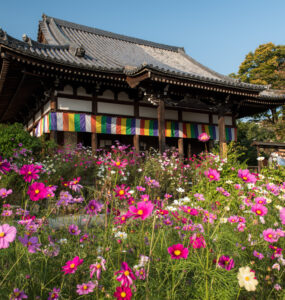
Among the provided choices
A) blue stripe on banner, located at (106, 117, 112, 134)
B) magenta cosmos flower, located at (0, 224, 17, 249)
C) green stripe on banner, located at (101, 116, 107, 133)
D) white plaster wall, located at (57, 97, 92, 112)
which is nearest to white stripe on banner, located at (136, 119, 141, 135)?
blue stripe on banner, located at (106, 117, 112, 134)

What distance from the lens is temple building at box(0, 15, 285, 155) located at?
7523 millimetres

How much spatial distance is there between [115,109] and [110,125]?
2.37 feet

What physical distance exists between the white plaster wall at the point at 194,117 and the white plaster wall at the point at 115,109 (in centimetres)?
261

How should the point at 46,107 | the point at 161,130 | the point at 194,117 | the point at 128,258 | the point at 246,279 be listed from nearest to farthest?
1. the point at 246,279
2. the point at 128,258
3. the point at 161,130
4. the point at 46,107
5. the point at 194,117

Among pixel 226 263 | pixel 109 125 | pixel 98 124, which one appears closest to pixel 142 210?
pixel 226 263

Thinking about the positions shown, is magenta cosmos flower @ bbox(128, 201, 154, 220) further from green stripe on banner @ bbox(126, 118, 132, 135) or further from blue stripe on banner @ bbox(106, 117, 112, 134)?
green stripe on banner @ bbox(126, 118, 132, 135)

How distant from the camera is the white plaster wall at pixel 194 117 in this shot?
11.2 meters

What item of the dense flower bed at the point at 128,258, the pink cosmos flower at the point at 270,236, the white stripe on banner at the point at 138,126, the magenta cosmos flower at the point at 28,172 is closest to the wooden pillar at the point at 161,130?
the white stripe on banner at the point at 138,126

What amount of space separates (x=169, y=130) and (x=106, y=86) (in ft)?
10.3

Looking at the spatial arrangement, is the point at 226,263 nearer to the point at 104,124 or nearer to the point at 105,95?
the point at 104,124

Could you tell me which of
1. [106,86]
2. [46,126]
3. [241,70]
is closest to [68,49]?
[106,86]

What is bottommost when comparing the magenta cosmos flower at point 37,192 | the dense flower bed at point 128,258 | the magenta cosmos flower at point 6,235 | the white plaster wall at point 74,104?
the dense flower bed at point 128,258

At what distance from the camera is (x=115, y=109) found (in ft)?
31.7

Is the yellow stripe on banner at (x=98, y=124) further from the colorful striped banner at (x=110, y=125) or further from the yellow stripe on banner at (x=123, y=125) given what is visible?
the yellow stripe on banner at (x=123, y=125)
